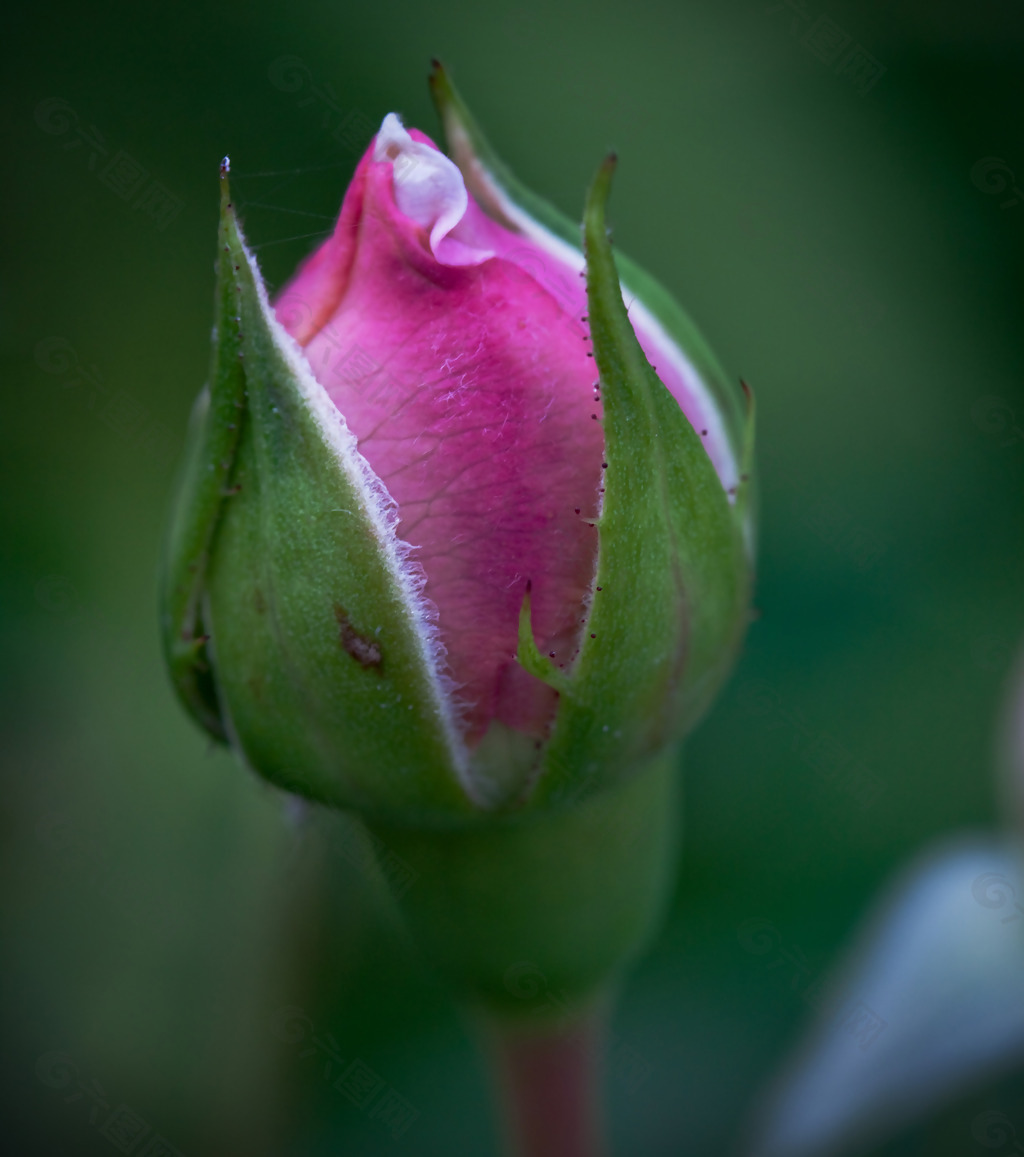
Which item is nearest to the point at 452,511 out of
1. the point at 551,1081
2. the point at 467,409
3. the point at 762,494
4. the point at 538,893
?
the point at 467,409

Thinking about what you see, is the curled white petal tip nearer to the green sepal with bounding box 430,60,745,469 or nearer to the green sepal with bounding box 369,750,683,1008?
the green sepal with bounding box 430,60,745,469

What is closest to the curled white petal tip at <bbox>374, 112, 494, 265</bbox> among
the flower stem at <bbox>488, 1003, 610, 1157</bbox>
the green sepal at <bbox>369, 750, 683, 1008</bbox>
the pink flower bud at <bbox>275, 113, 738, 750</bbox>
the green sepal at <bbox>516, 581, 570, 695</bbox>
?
the pink flower bud at <bbox>275, 113, 738, 750</bbox>

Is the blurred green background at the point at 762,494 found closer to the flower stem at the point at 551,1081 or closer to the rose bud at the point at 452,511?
the flower stem at the point at 551,1081

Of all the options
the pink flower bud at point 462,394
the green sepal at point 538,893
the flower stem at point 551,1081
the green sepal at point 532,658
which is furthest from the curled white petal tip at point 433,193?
the flower stem at point 551,1081

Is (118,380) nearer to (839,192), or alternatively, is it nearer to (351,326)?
Answer: (351,326)

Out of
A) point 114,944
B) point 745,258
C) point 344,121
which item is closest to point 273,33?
point 344,121

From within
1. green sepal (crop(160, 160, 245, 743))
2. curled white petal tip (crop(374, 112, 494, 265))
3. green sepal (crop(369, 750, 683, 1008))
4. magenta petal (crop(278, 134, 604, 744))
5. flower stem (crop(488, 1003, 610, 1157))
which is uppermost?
curled white petal tip (crop(374, 112, 494, 265))

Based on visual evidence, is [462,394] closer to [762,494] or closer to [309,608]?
[309,608]
